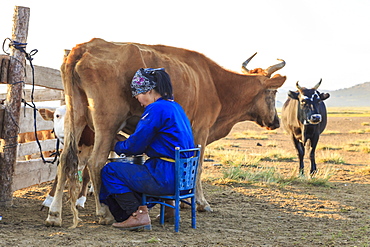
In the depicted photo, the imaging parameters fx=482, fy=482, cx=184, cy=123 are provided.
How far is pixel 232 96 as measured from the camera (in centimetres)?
797

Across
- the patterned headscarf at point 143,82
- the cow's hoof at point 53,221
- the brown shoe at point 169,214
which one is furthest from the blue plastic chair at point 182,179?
the cow's hoof at point 53,221

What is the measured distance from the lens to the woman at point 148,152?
5.22 meters

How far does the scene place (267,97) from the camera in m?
8.20

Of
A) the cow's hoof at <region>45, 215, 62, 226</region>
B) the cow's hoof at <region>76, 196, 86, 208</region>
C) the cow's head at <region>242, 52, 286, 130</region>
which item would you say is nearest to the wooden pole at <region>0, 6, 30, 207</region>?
the cow's hoof at <region>76, 196, 86, 208</region>

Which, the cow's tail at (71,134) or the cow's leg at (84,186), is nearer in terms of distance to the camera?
the cow's tail at (71,134)

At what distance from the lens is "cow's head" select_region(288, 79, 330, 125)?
39.5 ft

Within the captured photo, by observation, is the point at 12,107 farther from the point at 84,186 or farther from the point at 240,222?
the point at 240,222

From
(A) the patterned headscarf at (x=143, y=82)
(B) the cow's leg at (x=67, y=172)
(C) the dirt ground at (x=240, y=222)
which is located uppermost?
(A) the patterned headscarf at (x=143, y=82)

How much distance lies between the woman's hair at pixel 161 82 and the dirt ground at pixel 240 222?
1553 millimetres

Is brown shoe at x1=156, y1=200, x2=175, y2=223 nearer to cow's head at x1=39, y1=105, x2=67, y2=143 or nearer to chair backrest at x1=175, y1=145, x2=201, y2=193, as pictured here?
chair backrest at x1=175, y1=145, x2=201, y2=193

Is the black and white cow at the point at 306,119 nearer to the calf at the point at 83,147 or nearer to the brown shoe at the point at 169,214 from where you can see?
the calf at the point at 83,147

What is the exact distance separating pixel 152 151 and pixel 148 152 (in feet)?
0.19

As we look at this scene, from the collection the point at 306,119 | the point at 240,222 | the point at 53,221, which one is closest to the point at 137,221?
the point at 53,221

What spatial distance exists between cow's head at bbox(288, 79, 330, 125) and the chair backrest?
23.5ft
